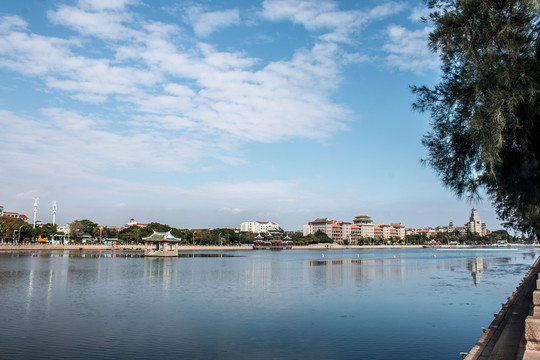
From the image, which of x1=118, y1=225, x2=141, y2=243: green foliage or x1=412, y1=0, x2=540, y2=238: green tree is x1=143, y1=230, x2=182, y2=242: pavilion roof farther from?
x1=412, y1=0, x2=540, y2=238: green tree

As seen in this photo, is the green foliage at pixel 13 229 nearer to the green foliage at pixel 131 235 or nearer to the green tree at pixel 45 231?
the green tree at pixel 45 231

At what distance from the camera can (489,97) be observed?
11.1 metres

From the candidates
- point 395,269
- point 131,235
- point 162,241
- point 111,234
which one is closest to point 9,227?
point 131,235

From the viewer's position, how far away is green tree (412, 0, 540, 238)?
10.7m

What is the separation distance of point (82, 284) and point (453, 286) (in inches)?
1224

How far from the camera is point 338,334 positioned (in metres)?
17.1

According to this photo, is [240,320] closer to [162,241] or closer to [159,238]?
[159,238]

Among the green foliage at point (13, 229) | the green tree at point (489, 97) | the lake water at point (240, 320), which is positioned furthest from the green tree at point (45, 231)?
the green tree at point (489, 97)

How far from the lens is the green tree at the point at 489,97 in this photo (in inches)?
420

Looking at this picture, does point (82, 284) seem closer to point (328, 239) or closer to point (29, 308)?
point (29, 308)

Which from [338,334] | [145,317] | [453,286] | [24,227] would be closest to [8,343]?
[145,317]

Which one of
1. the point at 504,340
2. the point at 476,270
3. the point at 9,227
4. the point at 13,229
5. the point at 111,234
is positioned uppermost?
the point at 9,227

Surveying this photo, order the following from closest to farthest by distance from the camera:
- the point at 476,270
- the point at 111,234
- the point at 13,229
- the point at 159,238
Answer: the point at 476,270 → the point at 159,238 → the point at 13,229 → the point at 111,234

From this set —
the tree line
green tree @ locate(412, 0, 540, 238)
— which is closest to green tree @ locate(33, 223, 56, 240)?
the tree line
